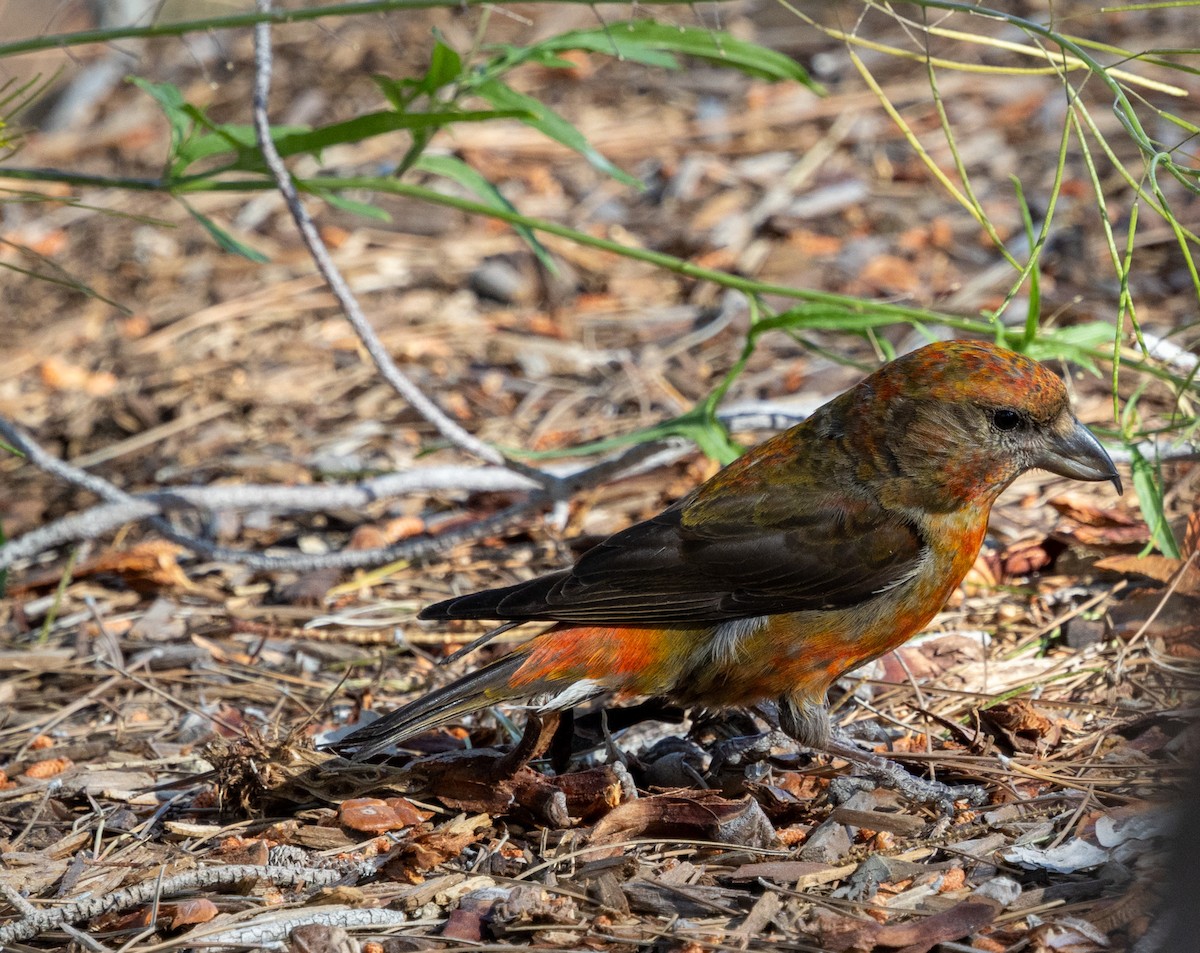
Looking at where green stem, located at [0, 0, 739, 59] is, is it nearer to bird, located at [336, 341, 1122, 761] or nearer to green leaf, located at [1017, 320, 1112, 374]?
bird, located at [336, 341, 1122, 761]

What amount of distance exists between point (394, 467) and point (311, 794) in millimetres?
2063

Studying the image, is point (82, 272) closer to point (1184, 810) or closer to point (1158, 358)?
point (1158, 358)

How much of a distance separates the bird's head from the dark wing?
15cm

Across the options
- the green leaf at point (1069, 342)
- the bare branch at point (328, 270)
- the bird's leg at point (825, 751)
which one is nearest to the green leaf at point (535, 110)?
the bare branch at point (328, 270)

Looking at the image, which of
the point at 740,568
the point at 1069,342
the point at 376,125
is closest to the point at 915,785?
the point at 740,568

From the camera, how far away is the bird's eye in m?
3.31

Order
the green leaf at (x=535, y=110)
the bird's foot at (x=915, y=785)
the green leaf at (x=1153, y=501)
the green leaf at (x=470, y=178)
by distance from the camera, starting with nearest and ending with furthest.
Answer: the bird's foot at (x=915, y=785)
the green leaf at (x=1153, y=501)
the green leaf at (x=535, y=110)
the green leaf at (x=470, y=178)

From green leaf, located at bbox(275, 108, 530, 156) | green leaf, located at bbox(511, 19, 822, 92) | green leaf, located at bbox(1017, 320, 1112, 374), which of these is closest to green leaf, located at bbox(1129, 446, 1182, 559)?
green leaf, located at bbox(1017, 320, 1112, 374)

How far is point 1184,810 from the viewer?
1.85 m

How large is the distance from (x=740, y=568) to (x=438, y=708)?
2.92ft

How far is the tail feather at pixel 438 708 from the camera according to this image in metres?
3.05

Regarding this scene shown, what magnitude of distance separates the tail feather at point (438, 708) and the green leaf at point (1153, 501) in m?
1.84

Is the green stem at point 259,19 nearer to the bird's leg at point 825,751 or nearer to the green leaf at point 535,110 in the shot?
the green leaf at point 535,110

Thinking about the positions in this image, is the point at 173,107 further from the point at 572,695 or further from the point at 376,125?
the point at 572,695
